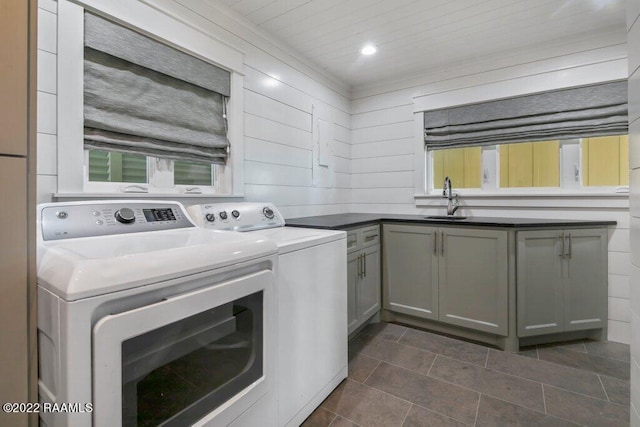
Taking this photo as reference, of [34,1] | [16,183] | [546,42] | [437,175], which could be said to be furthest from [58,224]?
[546,42]

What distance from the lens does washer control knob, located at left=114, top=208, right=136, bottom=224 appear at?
1224mm

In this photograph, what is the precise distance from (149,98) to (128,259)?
1.21m

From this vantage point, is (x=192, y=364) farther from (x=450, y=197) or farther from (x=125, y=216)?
(x=450, y=197)

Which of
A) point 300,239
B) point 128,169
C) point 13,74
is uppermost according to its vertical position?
point 13,74

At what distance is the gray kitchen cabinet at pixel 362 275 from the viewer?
2211 mm

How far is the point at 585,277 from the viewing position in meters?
2.22

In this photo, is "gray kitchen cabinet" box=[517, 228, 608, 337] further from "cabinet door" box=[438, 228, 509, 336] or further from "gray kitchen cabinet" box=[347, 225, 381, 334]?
"gray kitchen cabinet" box=[347, 225, 381, 334]

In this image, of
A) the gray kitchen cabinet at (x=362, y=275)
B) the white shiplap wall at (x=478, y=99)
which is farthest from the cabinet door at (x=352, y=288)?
the white shiplap wall at (x=478, y=99)

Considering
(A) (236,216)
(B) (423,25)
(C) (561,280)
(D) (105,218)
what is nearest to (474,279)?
(C) (561,280)

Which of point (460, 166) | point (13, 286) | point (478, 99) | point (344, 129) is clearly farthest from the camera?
point (344, 129)

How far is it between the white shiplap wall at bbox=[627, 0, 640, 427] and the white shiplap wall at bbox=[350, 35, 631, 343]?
1.67 metres

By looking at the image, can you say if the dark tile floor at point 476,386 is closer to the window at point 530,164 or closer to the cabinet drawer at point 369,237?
the cabinet drawer at point 369,237

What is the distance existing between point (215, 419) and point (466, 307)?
203cm

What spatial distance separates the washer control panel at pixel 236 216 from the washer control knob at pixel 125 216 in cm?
35
